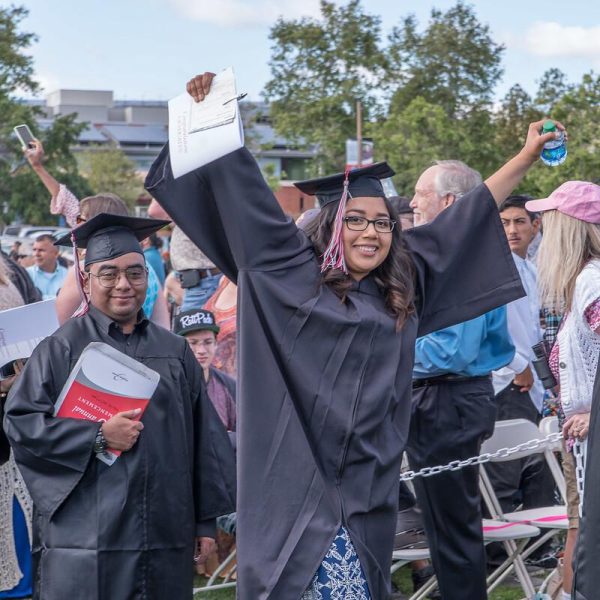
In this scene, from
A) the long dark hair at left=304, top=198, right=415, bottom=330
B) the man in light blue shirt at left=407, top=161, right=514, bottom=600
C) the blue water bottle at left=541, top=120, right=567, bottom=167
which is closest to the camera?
the long dark hair at left=304, top=198, right=415, bottom=330

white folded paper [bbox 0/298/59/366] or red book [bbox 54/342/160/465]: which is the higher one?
white folded paper [bbox 0/298/59/366]

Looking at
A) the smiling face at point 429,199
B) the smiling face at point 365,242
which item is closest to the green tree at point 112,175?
the smiling face at point 429,199

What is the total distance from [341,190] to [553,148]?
31.2 inches

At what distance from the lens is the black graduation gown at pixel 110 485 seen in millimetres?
4297

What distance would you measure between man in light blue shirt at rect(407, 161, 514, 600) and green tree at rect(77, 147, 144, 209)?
54.6 meters

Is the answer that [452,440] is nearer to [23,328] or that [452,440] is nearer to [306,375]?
[306,375]

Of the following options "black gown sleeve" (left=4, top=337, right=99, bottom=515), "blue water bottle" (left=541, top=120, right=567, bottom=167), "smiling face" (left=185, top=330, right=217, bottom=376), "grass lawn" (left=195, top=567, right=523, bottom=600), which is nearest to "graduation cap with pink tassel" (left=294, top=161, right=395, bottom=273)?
"blue water bottle" (left=541, top=120, right=567, bottom=167)

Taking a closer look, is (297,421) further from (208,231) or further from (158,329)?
(158,329)

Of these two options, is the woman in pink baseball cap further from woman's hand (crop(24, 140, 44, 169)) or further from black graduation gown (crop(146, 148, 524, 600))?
woman's hand (crop(24, 140, 44, 169))

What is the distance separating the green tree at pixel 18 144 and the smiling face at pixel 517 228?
Answer: 950 inches

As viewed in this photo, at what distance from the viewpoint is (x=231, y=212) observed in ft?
11.8

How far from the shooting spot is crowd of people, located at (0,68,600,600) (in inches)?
141

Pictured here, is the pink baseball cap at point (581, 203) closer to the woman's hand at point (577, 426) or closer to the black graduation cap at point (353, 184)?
the woman's hand at point (577, 426)

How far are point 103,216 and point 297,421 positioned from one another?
152 cm
